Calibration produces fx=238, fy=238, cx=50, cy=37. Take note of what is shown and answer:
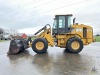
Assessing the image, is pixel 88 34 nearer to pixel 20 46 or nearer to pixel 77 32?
pixel 77 32

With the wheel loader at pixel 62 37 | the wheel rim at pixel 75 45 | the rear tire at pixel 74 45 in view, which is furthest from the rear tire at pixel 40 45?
the wheel rim at pixel 75 45

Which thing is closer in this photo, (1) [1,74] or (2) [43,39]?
(1) [1,74]

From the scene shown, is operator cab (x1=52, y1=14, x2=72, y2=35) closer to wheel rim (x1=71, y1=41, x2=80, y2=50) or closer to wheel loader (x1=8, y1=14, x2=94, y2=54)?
wheel loader (x1=8, y1=14, x2=94, y2=54)

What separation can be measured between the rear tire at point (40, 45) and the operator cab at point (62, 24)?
71.3 inches

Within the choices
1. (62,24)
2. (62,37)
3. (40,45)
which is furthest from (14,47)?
(62,24)

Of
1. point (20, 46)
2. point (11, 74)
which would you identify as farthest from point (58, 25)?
point (11, 74)

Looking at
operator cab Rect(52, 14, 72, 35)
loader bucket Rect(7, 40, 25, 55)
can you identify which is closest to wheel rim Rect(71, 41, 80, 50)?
operator cab Rect(52, 14, 72, 35)

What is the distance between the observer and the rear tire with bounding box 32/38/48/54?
17.0m

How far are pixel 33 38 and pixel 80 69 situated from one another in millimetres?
8714

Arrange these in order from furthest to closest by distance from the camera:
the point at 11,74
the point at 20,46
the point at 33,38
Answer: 1. the point at 33,38
2. the point at 20,46
3. the point at 11,74

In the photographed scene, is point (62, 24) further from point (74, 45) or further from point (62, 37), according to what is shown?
point (74, 45)

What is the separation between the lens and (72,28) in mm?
17938

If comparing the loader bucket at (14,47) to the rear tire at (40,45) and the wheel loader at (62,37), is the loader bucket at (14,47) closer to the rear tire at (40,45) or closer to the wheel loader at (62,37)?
the wheel loader at (62,37)

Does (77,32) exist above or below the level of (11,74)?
above
